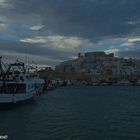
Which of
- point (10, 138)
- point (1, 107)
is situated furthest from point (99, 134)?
point (1, 107)

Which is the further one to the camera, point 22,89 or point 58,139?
point 22,89

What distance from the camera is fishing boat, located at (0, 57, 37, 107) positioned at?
1845 inches

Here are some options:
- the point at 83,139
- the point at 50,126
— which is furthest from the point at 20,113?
the point at 83,139

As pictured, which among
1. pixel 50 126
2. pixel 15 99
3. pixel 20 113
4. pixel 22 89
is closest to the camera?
pixel 50 126

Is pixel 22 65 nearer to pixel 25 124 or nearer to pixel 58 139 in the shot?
pixel 25 124

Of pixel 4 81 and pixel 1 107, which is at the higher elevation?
pixel 4 81

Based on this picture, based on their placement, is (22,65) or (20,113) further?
(22,65)

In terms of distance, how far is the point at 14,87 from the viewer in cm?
5356

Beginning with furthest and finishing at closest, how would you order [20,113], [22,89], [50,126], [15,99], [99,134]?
[22,89], [15,99], [20,113], [50,126], [99,134]

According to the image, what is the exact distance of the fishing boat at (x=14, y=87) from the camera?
46.9 metres

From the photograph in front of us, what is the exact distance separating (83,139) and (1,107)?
69.6 ft

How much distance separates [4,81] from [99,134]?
24.8m

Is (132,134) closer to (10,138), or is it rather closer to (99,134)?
(99,134)

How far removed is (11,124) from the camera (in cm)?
3525
